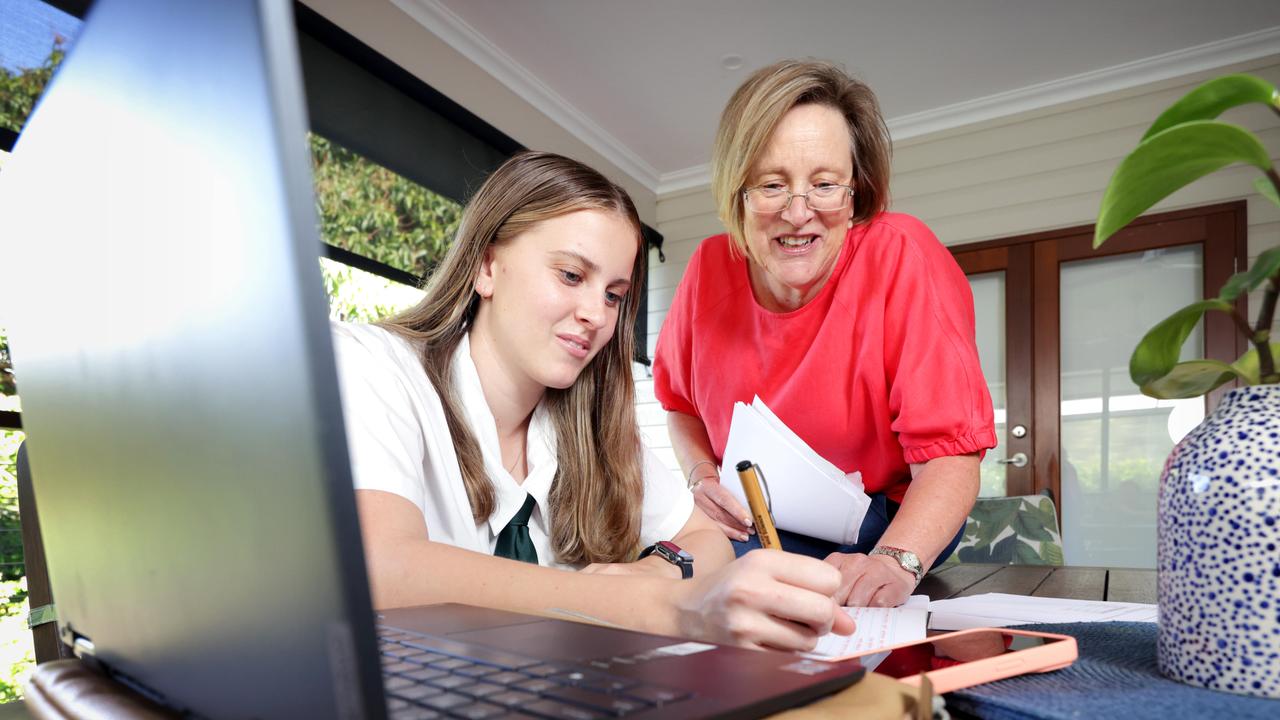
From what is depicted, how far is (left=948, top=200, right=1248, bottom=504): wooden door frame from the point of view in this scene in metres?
3.88

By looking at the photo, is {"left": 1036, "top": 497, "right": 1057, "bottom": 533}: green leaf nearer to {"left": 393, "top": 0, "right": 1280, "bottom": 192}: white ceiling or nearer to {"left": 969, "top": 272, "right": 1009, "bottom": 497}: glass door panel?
{"left": 969, "top": 272, "right": 1009, "bottom": 497}: glass door panel

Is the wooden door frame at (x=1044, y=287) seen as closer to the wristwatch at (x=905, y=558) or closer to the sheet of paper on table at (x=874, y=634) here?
the wristwatch at (x=905, y=558)

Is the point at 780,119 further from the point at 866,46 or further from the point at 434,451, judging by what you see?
the point at 866,46

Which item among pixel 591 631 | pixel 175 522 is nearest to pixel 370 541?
pixel 591 631

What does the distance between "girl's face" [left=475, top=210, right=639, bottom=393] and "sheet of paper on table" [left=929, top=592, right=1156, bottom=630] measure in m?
0.64

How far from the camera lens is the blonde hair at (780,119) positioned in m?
1.43

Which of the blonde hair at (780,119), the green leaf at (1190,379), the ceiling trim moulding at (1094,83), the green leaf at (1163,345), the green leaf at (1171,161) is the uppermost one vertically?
the ceiling trim moulding at (1094,83)

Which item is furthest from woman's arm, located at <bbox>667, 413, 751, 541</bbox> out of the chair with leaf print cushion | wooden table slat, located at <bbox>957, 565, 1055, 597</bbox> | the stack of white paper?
the chair with leaf print cushion

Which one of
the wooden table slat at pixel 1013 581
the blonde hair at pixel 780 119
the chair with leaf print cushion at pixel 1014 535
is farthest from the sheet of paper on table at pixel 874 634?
the chair with leaf print cushion at pixel 1014 535

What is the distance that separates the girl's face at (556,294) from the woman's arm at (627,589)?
0.46m

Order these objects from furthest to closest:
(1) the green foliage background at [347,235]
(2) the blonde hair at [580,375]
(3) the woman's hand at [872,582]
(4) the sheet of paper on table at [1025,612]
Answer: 1. (1) the green foliage background at [347,235]
2. (2) the blonde hair at [580,375]
3. (3) the woman's hand at [872,582]
4. (4) the sheet of paper on table at [1025,612]

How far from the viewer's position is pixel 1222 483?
0.47 meters

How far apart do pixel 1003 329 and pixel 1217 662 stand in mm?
4227

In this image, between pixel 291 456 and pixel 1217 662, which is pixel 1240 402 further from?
pixel 291 456
